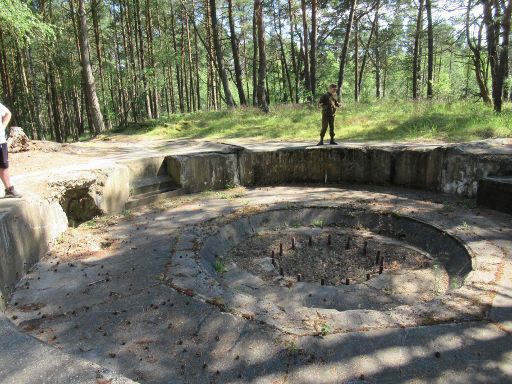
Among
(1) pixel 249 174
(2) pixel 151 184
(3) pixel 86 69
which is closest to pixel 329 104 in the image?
(1) pixel 249 174

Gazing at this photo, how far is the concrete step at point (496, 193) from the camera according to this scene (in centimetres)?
714

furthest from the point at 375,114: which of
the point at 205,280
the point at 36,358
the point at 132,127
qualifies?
the point at 36,358

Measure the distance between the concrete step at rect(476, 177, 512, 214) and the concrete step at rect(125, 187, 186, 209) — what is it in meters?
6.36

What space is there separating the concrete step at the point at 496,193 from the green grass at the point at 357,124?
317 centimetres

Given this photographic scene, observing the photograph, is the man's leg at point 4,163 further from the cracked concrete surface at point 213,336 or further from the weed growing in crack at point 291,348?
the weed growing in crack at point 291,348

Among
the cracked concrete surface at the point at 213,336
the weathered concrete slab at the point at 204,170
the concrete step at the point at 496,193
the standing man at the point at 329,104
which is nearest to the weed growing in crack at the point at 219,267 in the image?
the cracked concrete surface at the point at 213,336

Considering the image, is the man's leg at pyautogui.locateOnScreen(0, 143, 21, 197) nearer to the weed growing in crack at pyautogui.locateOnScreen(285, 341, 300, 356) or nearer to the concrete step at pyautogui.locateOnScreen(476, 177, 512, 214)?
the weed growing in crack at pyautogui.locateOnScreen(285, 341, 300, 356)

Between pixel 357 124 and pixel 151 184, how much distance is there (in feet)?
23.6

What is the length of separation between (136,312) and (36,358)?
5.57 feet

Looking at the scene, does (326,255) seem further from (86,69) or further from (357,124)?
(86,69)

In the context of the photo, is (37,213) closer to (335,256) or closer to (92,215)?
(92,215)

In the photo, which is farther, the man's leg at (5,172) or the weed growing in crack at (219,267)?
the weed growing in crack at (219,267)

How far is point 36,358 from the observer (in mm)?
2518

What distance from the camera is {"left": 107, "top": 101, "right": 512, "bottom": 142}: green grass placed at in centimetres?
1109
